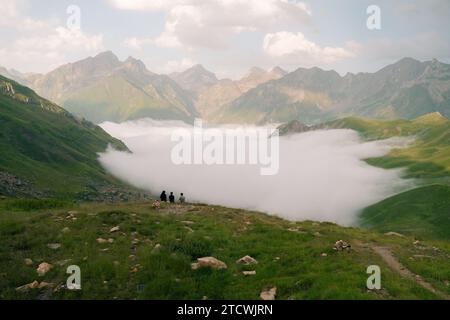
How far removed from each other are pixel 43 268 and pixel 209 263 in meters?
10.3

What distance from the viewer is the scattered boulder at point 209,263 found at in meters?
26.0

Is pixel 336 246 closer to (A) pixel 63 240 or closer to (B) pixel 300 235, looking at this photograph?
(B) pixel 300 235

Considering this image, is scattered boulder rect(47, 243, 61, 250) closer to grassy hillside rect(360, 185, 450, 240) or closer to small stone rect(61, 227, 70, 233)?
small stone rect(61, 227, 70, 233)

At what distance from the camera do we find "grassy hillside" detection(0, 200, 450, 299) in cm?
2225

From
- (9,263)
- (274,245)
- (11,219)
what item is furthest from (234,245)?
(11,219)

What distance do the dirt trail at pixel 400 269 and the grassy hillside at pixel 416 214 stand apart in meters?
95.1

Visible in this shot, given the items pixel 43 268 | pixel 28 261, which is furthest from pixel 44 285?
pixel 28 261

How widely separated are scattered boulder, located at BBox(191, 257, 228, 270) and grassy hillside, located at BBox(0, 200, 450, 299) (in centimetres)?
40

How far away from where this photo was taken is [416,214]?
496ft

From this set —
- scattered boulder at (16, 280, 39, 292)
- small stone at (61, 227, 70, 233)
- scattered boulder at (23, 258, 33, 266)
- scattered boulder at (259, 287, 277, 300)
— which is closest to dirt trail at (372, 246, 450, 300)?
scattered boulder at (259, 287, 277, 300)

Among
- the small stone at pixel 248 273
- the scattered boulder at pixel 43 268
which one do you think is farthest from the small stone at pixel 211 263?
the scattered boulder at pixel 43 268

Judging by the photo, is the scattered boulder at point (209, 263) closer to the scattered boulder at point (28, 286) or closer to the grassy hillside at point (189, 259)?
the grassy hillside at point (189, 259)

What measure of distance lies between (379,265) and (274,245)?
7.86 metres

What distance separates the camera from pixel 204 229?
36.1 m
